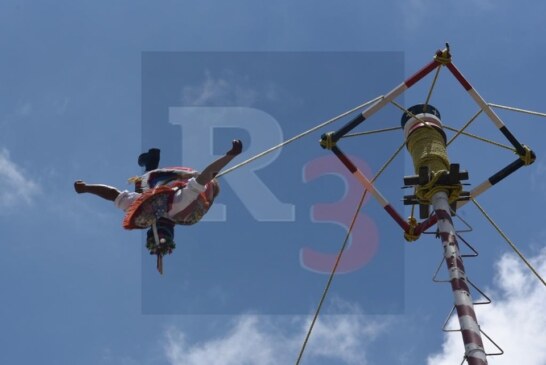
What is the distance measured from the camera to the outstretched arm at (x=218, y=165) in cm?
1580

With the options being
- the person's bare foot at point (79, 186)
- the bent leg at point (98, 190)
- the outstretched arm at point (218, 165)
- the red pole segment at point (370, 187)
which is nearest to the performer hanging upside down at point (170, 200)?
the outstretched arm at point (218, 165)

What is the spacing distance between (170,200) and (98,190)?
8.04 feet

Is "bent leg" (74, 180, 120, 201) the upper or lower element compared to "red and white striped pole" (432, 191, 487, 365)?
upper

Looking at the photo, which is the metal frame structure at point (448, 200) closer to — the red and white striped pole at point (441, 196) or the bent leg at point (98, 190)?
the red and white striped pole at point (441, 196)

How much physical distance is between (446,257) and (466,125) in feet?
19.5

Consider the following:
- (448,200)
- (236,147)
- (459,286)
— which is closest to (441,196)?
(448,200)

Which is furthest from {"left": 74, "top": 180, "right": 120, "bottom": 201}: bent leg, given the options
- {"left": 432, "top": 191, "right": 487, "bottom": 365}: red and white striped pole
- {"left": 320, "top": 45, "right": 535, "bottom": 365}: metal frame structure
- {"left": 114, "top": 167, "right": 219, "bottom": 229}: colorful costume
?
{"left": 432, "top": 191, "right": 487, "bottom": 365}: red and white striped pole

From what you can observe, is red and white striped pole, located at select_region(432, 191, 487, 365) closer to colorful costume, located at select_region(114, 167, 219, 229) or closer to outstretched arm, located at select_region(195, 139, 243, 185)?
outstretched arm, located at select_region(195, 139, 243, 185)

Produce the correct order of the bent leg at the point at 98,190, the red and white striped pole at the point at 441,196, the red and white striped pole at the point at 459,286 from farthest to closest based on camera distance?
the bent leg at the point at 98,190, the red and white striped pole at the point at 441,196, the red and white striped pole at the point at 459,286

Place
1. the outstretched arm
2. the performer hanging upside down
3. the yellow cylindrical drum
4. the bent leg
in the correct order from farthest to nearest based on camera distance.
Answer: the yellow cylindrical drum < the bent leg < the performer hanging upside down < the outstretched arm

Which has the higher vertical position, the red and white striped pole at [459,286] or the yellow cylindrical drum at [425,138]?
the yellow cylindrical drum at [425,138]

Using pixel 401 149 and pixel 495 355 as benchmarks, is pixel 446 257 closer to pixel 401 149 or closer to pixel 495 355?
pixel 495 355

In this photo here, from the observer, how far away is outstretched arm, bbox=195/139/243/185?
15.8 m

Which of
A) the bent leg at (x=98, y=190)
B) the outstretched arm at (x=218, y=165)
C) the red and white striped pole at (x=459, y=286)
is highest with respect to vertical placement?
the bent leg at (x=98, y=190)
